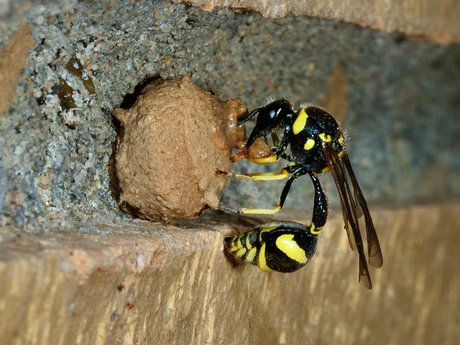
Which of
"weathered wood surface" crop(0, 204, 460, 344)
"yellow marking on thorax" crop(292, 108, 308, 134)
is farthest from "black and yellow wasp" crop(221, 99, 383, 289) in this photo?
"weathered wood surface" crop(0, 204, 460, 344)

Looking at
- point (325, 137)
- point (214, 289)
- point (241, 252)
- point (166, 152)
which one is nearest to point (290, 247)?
point (241, 252)

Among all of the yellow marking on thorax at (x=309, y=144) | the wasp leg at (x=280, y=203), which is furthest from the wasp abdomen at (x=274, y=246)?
the yellow marking on thorax at (x=309, y=144)

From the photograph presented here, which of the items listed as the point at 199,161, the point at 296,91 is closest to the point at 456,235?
the point at 296,91

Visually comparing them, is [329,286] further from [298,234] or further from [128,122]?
[128,122]

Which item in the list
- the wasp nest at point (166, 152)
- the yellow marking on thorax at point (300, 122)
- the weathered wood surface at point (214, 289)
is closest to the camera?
the weathered wood surface at point (214, 289)

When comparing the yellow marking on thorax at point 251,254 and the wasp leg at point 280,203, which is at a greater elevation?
the wasp leg at point 280,203

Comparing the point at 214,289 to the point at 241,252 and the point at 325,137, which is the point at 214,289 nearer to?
the point at 241,252

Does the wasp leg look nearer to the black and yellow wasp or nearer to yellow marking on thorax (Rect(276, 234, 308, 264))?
the black and yellow wasp

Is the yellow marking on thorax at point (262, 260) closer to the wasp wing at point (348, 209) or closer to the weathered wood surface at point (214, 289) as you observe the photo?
the weathered wood surface at point (214, 289)
